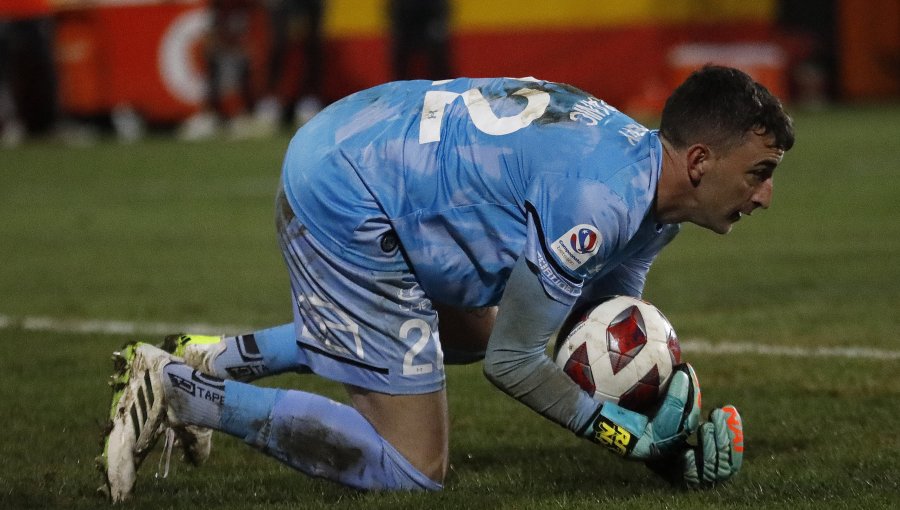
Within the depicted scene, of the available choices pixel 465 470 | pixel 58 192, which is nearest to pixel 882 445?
pixel 465 470

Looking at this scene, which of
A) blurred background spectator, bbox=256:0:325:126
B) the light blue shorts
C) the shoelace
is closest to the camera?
the light blue shorts

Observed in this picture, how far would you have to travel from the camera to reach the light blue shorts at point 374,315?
4.13 metres

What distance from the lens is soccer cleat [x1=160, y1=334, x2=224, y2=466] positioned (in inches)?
177

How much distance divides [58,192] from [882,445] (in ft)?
33.9

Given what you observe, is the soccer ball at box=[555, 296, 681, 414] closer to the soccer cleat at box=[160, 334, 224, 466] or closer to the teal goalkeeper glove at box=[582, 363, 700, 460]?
the teal goalkeeper glove at box=[582, 363, 700, 460]

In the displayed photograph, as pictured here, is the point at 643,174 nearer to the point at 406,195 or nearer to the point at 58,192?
the point at 406,195

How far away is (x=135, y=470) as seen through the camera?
161 inches

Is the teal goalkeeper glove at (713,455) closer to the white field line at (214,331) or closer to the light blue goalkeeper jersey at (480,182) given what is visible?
the light blue goalkeeper jersey at (480,182)

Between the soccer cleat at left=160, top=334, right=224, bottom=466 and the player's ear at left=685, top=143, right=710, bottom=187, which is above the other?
the player's ear at left=685, top=143, right=710, bottom=187

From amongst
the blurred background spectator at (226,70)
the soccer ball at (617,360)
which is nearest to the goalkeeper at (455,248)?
the soccer ball at (617,360)

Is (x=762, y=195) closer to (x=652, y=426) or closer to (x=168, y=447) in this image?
(x=652, y=426)

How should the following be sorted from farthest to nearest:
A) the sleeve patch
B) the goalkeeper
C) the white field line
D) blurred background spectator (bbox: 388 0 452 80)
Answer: blurred background spectator (bbox: 388 0 452 80)
the white field line
the goalkeeper
the sleeve patch

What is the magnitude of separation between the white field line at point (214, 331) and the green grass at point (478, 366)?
0.10 m

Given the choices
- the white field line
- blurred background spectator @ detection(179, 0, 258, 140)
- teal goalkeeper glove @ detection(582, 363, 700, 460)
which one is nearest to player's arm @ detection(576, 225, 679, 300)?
teal goalkeeper glove @ detection(582, 363, 700, 460)
